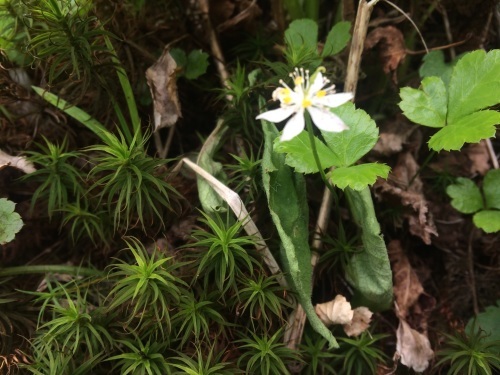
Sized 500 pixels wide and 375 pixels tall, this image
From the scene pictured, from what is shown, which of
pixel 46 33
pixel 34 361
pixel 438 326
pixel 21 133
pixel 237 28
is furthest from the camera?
pixel 237 28

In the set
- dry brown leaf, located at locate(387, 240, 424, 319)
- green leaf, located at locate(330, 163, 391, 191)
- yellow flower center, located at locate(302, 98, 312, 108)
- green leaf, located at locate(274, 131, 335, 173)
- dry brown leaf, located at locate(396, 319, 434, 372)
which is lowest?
dry brown leaf, located at locate(396, 319, 434, 372)

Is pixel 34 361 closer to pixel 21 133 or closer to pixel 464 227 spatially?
pixel 21 133

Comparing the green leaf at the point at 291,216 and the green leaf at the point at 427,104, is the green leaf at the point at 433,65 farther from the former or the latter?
the green leaf at the point at 291,216

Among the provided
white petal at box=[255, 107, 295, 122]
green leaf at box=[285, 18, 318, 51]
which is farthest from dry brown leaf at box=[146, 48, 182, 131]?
white petal at box=[255, 107, 295, 122]

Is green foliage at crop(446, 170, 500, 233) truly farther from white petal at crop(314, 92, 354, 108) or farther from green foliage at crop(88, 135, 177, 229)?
green foliage at crop(88, 135, 177, 229)

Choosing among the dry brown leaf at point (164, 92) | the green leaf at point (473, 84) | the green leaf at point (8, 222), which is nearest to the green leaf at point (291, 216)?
the dry brown leaf at point (164, 92)

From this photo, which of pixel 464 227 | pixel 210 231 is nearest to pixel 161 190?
pixel 210 231

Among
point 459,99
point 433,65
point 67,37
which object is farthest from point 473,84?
point 67,37

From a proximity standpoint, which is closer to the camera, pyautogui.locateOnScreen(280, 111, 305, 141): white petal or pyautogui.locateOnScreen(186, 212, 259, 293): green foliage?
pyautogui.locateOnScreen(280, 111, 305, 141): white petal
